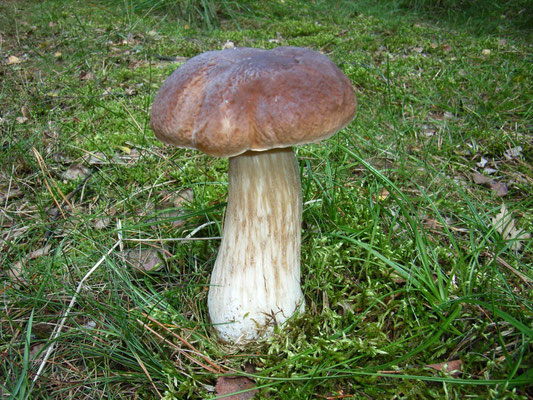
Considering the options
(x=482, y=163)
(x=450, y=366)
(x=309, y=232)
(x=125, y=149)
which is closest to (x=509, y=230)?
(x=482, y=163)

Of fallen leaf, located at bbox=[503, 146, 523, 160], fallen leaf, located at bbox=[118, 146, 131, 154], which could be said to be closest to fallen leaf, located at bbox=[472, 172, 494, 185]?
fallen leaf, located at bbox=[503, 146, 523, 160]

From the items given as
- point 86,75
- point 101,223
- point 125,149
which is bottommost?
point 101,223

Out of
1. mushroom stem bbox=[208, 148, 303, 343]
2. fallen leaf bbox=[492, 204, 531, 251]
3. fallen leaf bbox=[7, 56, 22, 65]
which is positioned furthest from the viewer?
fallen leaf bbox=[7, 56, 22, 65]

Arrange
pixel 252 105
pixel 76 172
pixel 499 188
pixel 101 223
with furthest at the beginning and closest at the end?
1. pixel 76 172
2. pixel 499 188
3. pixel 101 223
4. pixel 252 105

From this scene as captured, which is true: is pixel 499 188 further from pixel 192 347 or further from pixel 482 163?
pixel 192 347

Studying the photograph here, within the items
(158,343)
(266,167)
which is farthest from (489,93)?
(158,343)

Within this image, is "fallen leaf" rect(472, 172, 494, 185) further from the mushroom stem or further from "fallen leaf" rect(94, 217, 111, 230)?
"fallen leaf" rect(94, 217, 111, 230)
